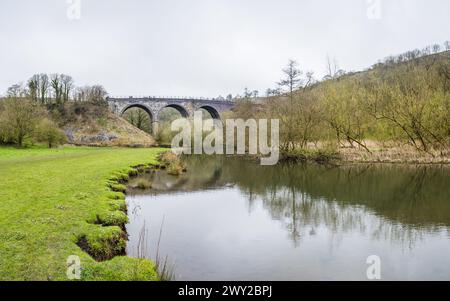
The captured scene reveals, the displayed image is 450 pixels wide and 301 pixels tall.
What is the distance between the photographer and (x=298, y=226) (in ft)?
41.3

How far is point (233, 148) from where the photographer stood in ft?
170

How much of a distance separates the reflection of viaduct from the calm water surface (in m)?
63.0

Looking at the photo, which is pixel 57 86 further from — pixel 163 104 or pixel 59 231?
pixel 59 231

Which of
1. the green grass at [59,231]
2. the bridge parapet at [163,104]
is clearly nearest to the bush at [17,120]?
the green grass at [59,231]

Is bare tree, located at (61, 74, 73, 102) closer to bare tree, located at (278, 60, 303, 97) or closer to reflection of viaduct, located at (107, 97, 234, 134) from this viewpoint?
reflection of viaduct, located at (107, 97, 234, 134)

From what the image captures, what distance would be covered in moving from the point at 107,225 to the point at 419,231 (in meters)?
9.98

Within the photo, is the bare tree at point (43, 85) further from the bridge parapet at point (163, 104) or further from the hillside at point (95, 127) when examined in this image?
the bridge parapet at point (163, 104)

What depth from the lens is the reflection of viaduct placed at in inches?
3222

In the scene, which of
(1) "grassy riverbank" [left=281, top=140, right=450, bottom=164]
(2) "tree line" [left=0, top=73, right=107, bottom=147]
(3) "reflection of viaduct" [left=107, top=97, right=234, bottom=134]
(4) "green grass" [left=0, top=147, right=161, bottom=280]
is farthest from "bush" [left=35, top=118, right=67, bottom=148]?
(3) "reflection of viaduct" [left=107, top=97, right=234, bottom=134]

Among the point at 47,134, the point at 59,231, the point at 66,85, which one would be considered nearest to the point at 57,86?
the point at 66,85

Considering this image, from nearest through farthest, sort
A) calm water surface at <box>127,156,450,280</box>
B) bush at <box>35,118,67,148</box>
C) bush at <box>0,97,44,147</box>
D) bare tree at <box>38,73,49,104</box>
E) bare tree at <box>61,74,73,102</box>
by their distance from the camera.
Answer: calm water surface at <box>127,156,450,280</box> < bush at <box>0,97,44,147</box> < bush at <box>35,118,67,148</box> < bare tree at <box>38,73,49,104</box> < bare tree at <box>61,74,73,102</box>

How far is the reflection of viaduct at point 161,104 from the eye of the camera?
8184cm

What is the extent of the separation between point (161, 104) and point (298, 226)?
78.0 m
